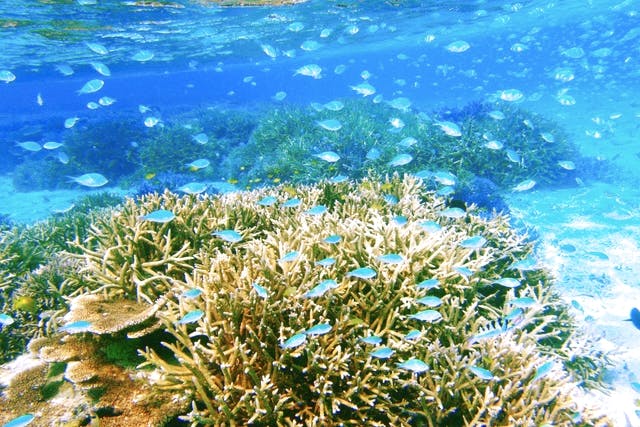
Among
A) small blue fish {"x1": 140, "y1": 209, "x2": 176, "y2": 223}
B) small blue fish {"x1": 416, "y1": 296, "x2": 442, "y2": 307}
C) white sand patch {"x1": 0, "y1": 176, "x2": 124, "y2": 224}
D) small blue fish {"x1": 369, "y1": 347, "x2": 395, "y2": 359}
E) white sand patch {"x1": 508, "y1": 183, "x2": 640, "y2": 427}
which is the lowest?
white sand patch {"x1": 0, "y1": 176, "x2": 124, "y2": 224}

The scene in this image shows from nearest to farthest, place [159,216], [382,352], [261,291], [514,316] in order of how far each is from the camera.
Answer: [382,352]
[261,291]
[514,316]
[159,216]

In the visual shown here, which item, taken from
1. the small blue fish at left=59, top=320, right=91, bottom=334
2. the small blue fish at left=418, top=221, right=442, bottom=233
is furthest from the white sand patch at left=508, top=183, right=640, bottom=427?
the small blue fish at left=59, top=320, right=91, bottom=334

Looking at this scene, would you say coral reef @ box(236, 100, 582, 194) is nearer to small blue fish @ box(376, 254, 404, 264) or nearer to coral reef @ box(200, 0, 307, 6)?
small blue fish @ box(376, 254, 404, 264)

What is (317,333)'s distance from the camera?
3109mm

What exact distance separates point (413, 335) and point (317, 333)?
34.3 inches

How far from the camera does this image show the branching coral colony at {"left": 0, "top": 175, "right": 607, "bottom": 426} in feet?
10.1

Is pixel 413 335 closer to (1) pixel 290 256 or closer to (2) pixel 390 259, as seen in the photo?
(2) pixel 390 259

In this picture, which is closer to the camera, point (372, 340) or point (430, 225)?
point (372, 340)

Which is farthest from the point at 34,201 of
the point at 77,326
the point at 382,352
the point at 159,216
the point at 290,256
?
the point at 382,352

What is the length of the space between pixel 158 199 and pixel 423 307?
4079mm

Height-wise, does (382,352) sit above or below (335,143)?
above

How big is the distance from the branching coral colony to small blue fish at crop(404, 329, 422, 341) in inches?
0.5

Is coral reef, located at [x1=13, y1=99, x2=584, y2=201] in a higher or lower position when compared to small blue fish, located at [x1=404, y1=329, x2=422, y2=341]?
lower

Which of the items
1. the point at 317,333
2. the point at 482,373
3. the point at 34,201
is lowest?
the point at 34,201
